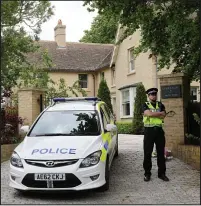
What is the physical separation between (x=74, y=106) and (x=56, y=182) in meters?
2.22

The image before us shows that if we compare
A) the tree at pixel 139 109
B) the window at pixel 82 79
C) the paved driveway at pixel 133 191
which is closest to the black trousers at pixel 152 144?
the paved driveway at pixel 133 191

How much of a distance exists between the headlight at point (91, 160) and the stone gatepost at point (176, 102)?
3990 millimetres

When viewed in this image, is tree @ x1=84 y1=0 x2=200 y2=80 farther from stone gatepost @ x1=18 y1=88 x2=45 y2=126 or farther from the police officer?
stone gatepost @ x1=18 y1=88 x2=45 y2=126

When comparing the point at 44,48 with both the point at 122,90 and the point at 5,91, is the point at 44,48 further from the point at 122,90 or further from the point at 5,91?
the point at 122,90

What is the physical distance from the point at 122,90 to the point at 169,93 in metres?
14.9

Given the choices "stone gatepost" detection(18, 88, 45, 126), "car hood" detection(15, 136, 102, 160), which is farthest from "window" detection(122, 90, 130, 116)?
"car hood" detection(15, 136, 102, 160)

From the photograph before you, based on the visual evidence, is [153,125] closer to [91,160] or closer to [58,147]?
[91,160]

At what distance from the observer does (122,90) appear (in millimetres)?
25031

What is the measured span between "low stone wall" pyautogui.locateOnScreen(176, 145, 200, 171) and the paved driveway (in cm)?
15

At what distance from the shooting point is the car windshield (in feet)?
23.8

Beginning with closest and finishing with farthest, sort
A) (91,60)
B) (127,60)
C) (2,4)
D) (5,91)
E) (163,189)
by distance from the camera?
1. (2,4)
2. (5,91)
3. (163,189)
4. (91,60)
5. (127,60)

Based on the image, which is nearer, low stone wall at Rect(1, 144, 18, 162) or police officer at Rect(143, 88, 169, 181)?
low stone wall at Rect(1, 144, 18, 162)

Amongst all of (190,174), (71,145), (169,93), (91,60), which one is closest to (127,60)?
(91,60)

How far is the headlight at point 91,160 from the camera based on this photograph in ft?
20.8
